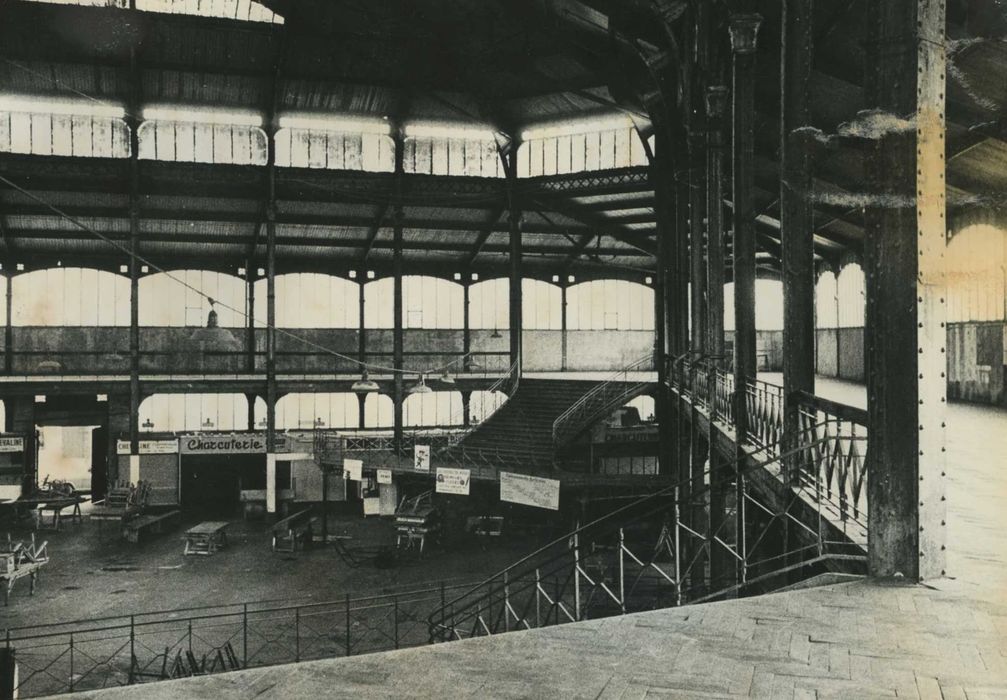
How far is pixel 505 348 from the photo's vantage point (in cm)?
3212

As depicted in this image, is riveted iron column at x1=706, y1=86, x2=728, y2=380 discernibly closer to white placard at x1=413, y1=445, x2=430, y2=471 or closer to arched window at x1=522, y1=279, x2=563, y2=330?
white placard at x1=413, y1=445, x2=430, y2=471

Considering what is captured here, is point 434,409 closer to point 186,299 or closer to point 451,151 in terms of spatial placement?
point 451,151

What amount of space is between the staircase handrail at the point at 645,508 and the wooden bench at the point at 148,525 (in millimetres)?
Answer: 10485

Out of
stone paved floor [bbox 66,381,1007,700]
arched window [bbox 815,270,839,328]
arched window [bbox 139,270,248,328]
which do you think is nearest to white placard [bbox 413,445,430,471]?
arched window [bbox 139,270,248,328]

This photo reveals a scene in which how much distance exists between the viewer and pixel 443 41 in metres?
23.1

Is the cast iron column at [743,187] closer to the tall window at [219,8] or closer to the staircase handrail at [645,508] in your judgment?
the staircase handrail at [645,508]

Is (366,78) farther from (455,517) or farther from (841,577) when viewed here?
(841,577)

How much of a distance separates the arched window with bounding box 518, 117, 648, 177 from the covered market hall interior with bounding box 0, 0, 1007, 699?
126mm

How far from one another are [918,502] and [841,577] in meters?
0.78

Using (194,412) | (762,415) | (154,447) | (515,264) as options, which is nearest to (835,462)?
(762,415)

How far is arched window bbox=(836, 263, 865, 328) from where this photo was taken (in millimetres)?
27500

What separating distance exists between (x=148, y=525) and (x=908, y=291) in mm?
22054

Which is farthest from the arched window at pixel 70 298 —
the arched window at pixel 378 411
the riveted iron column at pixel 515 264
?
the riveted iron column at pixel 515 264

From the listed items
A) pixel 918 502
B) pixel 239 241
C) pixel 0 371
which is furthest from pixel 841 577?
pixel 0 371
